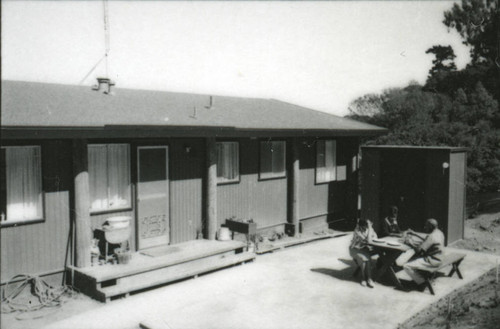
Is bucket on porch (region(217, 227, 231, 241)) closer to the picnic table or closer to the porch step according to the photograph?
the porch step

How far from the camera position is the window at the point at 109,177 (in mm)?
8844

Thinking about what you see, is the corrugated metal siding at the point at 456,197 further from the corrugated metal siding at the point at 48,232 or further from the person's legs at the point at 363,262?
the corrugated metal siding at the point at 48,232

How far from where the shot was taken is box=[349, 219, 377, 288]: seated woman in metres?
8.28

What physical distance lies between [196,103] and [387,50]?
951 centimetres

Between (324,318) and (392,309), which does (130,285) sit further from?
(392,309)

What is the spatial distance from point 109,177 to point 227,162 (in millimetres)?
3387

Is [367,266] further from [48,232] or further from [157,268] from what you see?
[48,232]

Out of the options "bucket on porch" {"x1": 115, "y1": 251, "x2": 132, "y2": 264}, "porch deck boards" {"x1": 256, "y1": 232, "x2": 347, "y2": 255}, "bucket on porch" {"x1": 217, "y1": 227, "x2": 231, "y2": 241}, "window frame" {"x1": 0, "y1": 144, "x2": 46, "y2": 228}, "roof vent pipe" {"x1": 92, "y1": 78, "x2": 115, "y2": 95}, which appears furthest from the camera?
"roof vent pipe" {"x1": 92, "y1": 78, "x2": 115, "y2": 95}

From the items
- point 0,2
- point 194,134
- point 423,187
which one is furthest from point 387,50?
point 0,2

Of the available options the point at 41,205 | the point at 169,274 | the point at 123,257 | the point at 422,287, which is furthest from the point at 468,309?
the point at 41,205

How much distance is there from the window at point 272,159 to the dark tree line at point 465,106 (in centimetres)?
674

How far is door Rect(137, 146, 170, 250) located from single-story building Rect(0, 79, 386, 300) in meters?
0.02

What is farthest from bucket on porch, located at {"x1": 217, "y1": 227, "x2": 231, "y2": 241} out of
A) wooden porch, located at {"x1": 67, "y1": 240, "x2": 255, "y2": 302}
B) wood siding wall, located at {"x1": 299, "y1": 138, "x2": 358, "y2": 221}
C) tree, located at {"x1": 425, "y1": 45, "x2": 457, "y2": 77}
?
tree, located at {"x1": 425, "y1": 45, "x2": 457, "y2": 77}

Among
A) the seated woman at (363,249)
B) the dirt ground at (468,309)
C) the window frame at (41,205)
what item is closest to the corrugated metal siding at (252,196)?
the seated woman at (363,249)
